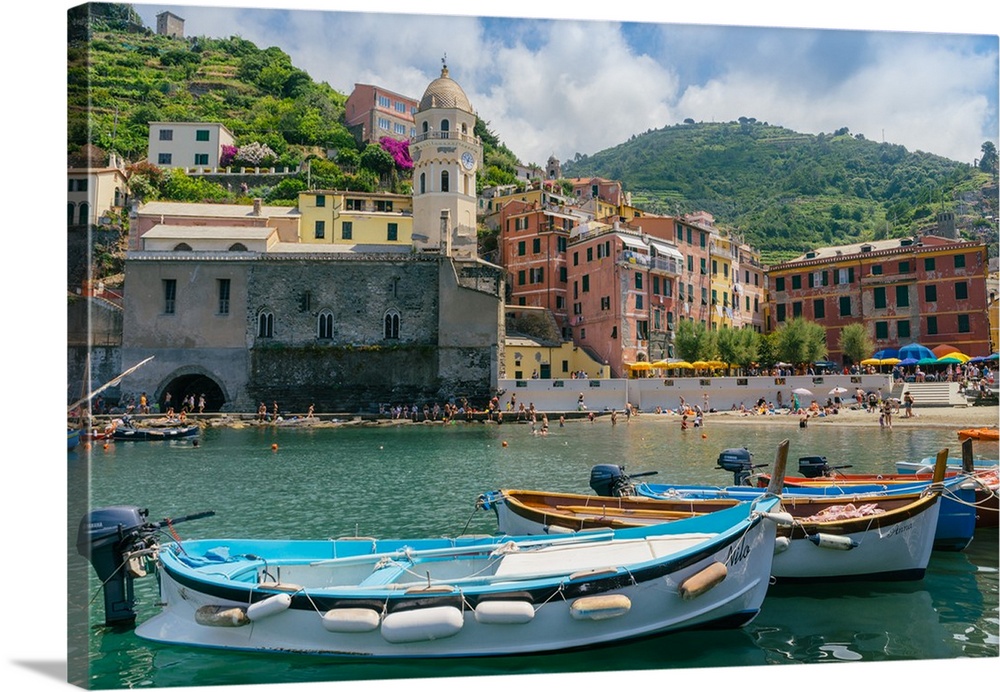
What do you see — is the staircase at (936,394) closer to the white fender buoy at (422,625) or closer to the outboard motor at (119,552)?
the white fender buoy at (422,625)

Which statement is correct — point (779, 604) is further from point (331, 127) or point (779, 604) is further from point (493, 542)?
point (331, 127)

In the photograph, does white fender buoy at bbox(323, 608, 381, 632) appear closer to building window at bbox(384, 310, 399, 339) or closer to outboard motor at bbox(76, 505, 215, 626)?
outboard motor at bbox(76, 505, 215, 626)

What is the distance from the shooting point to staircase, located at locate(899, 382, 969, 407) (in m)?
29.8

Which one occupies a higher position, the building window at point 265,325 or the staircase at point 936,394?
the building window at point 265,325

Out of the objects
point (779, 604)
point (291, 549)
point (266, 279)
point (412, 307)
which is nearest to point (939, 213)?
point (412, 307)

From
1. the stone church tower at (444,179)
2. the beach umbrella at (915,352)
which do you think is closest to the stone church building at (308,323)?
the stone church tower at (444,179)

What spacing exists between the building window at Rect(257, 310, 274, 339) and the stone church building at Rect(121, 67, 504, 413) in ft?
0.19

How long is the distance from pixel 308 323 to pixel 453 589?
34025 millimetres

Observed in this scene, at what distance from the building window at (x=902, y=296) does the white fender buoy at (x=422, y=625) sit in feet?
123

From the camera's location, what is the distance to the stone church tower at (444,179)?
40.5 meters

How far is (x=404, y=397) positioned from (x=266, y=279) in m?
9.13

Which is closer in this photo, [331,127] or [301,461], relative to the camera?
[301,461]

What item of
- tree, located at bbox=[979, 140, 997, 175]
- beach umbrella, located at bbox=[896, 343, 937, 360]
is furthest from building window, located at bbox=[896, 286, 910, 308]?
tree, located at bbox=[979, 140, 997, 175]

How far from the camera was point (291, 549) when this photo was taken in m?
7.70
